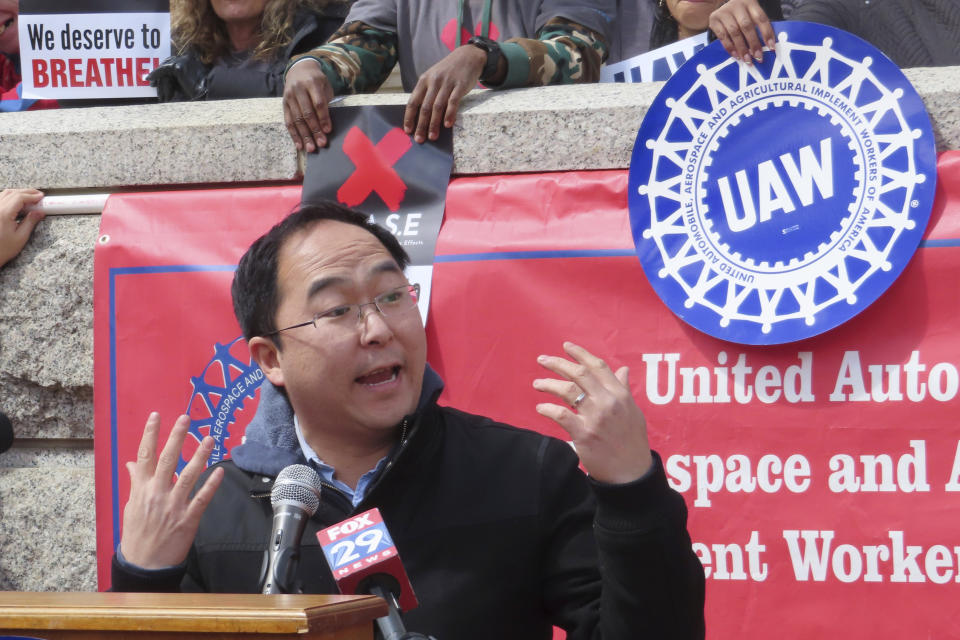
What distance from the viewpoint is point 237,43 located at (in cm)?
381

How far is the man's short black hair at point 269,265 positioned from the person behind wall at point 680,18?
4.56ft

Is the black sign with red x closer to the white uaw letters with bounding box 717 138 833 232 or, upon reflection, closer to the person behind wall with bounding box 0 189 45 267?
the white uaw letters with bounding box 717 138 833 232

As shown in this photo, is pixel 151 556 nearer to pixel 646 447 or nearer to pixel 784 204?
pixel 646 447

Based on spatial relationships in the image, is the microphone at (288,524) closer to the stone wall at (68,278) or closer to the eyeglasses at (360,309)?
the eyeglasses at (360,309)

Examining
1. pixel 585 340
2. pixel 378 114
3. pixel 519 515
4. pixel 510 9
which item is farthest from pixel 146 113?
pixel 519 515

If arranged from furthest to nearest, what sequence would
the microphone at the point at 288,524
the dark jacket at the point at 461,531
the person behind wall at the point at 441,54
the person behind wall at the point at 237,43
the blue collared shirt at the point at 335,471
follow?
the person behind wall at the point at 237,43, the person behind wall at the point at 441,54, the blue collared shirt at the point at 335,471, the dark jacket at the point at 461,531, the microphone at the point at 288,524

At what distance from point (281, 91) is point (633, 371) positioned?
1535 millimetres

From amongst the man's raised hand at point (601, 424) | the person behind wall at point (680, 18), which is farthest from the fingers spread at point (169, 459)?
the person behind wall at point (680, 18)

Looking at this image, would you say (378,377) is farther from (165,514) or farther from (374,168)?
(374,168)

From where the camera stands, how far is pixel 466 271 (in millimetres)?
2879

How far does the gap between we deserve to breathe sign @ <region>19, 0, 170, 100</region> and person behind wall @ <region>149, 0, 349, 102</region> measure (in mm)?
112

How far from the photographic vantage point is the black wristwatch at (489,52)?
10.0ft

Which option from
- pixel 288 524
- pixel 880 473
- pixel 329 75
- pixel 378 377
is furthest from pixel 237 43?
pixel 288 524

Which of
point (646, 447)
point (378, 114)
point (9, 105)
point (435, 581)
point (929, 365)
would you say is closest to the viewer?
point (646, 447)
